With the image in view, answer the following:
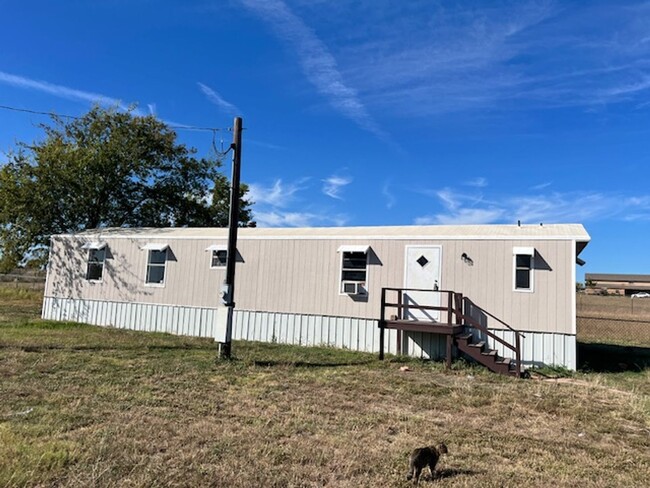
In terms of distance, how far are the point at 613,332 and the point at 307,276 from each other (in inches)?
467

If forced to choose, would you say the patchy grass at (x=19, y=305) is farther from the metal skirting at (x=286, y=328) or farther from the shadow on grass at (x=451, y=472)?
the shadow on grass at (x=451, y=472)

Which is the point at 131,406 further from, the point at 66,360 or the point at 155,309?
the point at 155,309

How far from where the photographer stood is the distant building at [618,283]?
2116 inches

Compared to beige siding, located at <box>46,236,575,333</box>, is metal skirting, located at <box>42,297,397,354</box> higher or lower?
lower

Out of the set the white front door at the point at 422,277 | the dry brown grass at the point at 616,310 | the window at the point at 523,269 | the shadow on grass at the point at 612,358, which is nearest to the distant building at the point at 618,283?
the dry brown grass at the point at 616,310

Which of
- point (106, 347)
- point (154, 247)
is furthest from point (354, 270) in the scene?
point (154, 247)

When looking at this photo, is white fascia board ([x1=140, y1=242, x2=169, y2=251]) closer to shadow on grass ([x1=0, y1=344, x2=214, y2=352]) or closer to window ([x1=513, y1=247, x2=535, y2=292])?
shadow on grass ([x1=0, y1=344, x2=214, y2=352])

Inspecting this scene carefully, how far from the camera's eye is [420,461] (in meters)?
3.82

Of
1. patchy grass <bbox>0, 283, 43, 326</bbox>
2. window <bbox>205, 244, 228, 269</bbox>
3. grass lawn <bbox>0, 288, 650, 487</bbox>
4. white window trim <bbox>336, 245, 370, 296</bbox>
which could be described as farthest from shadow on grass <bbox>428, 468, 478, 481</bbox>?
patchy grass <bbox>0, 283, 43, 326</bbox>

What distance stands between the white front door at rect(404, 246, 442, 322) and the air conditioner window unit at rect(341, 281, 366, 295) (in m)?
1.14

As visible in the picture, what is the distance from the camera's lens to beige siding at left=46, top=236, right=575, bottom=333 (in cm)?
1066

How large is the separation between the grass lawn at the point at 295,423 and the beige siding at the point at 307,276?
2.01 meters

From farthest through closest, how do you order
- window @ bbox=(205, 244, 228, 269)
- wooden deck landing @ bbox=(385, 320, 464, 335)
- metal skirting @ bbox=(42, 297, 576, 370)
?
window @ bbox=(205, 244, 228, 269) → metal skirting @ bbox=(42, 297, 576, 370) → wooden deck landing @ bbox=(385, 320, 464, 335)

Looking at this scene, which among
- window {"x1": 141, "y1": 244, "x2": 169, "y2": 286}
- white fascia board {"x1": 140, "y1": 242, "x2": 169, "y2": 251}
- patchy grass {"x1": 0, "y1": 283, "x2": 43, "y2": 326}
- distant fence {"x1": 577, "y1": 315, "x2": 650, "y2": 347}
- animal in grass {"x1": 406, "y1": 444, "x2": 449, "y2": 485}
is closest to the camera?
animal in grass {"x1": 406, "y1": 444, "x2": 449, "y2": 485}
